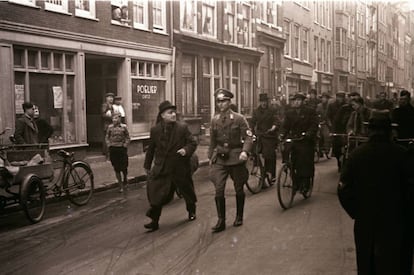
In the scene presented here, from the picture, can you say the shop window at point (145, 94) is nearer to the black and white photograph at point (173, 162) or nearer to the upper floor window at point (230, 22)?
the black and white photograph at point (173, 162)

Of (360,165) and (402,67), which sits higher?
(402,67)

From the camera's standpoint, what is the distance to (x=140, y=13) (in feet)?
61.7

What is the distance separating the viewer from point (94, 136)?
18.3 metres

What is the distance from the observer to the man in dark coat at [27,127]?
1034cm

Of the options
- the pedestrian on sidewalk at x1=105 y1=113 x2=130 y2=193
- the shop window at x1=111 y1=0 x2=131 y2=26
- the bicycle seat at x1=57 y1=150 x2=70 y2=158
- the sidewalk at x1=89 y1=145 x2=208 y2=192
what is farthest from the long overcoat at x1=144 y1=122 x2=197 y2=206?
the shop window at x1=111 y1=0 x2=131 y2=26

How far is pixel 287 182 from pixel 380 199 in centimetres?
487

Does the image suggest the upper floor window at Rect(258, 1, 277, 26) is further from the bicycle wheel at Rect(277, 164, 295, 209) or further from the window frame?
the bicycle wheel at Rect(277, 164, 295, 209)

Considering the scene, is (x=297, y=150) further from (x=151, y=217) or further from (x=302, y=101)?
(x=151, y=217)

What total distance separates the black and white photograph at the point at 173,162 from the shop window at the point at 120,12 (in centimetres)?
6

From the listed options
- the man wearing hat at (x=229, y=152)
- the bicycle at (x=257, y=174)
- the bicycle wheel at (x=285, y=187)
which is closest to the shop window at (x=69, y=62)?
the bicycle at (x=257, y=174)

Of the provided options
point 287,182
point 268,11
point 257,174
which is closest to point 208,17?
point 268,11

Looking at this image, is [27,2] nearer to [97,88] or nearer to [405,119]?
[97,88]

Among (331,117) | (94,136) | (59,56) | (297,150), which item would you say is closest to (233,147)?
(297,150)

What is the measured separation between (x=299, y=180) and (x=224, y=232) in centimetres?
251
